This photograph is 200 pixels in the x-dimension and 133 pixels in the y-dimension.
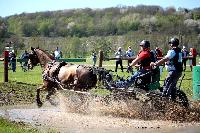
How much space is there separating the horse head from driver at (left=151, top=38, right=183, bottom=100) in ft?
15.2

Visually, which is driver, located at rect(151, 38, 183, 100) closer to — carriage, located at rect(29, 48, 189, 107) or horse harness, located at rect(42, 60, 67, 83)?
carriage, located at rect(29, 48, 189, 107)

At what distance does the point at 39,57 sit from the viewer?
52.3 feet

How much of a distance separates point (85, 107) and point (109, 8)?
5091 inches

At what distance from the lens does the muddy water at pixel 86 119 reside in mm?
10719

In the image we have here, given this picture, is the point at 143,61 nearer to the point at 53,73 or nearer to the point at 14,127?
the point at 53,73

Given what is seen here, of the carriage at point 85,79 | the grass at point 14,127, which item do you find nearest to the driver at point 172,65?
the carriage at point 85,79

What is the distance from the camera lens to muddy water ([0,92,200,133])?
1072cm

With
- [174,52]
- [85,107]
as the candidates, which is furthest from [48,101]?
[174,52]

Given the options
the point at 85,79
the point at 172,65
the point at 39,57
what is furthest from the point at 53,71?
the point at 172,65

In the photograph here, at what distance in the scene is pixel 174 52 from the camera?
475 inches

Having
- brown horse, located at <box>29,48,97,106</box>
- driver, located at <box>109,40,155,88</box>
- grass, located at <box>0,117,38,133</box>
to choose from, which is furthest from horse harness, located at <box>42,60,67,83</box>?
grass, located at <box>0,117,38,133</box>

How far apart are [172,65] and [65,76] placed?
363cm

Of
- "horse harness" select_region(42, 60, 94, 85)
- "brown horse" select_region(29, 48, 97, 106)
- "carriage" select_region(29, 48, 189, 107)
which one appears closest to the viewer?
"carriage" select_region(29, 48, 189, 107)

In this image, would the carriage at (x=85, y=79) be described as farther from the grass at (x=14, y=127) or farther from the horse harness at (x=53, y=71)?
the grass at (x=14, y=127)
